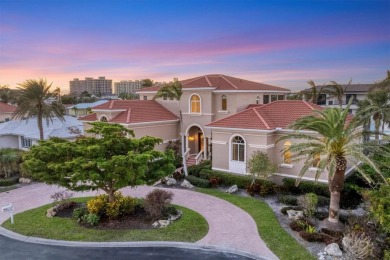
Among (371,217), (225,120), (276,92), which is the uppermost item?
(276,92)

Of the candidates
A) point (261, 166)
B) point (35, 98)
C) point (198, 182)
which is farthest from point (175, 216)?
point (35, 98)

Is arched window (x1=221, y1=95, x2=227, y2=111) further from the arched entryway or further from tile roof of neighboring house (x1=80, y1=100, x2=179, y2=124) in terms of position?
tile roof of neighboring house (x1=80, y1=100, x2=179, y2=124)

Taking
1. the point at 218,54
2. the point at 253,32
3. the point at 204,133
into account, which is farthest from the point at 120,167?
the point at 218,54

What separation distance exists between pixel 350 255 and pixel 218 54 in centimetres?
2510

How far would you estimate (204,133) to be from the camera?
1160 inches

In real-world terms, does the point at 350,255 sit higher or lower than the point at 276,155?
lower

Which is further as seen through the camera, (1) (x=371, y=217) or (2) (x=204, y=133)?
(2) (x=204, y=133)

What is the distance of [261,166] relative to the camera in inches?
802

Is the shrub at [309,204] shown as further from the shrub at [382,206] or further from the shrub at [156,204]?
the shrub at [156,204]

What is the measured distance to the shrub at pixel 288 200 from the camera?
18702 millimetres

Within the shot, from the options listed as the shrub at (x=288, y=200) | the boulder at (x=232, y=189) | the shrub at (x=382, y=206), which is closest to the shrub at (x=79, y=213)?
the boulder at (x=232, y=189)

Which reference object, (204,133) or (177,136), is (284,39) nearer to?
(204,133)

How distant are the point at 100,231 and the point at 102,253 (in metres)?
2.15

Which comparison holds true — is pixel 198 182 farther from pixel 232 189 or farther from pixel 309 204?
pixel 309 204
